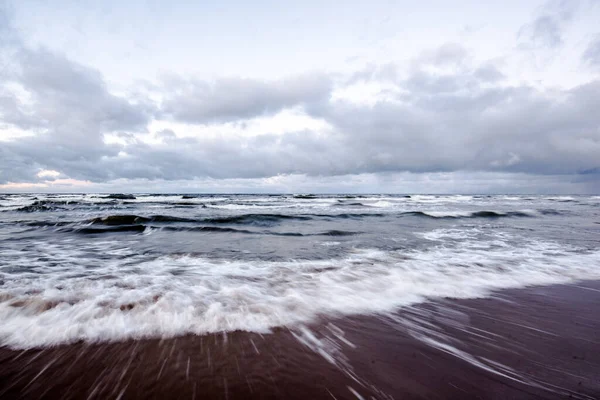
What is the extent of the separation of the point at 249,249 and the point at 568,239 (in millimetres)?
9351

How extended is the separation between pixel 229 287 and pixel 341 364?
2320mm

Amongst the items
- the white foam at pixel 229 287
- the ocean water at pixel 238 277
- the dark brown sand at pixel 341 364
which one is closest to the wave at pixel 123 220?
the ocean water at pixel 238 277

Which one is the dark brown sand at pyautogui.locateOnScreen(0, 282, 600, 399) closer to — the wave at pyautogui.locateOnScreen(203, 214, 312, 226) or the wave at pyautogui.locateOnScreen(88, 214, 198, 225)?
the wave at pyautogui.locateOnScreen(203, 214, 312, 226)

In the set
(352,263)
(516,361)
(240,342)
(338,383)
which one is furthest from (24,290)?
(516,361)

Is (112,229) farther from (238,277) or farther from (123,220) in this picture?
(238,277)

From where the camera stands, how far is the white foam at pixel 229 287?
2.81 m

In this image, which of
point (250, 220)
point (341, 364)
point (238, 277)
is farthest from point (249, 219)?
point (341, 364)

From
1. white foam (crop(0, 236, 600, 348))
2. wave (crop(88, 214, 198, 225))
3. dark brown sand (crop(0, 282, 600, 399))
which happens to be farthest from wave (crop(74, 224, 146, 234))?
dark brown sand (crop(0, 282, 600, 399))

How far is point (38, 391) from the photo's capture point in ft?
6.04

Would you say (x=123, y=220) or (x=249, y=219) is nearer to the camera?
(x=123, y=220)

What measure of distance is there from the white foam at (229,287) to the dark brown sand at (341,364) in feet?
0.97

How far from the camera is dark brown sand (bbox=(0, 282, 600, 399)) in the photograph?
73.5 inches

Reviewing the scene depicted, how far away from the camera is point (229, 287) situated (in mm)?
4086

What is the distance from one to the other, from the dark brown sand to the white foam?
30 cm
